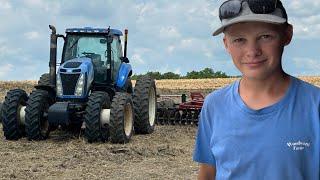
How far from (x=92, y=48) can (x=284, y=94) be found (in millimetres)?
10189

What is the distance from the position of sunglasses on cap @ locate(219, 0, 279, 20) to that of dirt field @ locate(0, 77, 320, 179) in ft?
18.6

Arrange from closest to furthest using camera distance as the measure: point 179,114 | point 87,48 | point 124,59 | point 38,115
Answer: point 38,115, point 87,48, point 124,59, point 179,114

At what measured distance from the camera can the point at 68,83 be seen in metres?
11.4

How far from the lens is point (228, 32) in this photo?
2.26m

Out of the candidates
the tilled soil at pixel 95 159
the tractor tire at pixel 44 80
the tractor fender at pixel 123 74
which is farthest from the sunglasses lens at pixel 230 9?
the tractor tire at pixel 44 80

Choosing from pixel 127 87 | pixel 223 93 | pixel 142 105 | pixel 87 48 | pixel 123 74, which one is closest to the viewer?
pixel 223 93

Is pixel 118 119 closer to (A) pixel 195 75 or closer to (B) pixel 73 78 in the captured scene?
(B) pixel 73 78

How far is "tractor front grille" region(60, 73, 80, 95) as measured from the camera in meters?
11.3

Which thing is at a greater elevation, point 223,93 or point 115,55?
point 115,55

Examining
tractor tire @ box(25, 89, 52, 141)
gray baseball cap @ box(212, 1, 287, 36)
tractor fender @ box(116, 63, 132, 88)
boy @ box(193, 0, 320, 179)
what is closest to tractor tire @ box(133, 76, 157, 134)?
tractor fender @ box(116, 63, 132, 88)

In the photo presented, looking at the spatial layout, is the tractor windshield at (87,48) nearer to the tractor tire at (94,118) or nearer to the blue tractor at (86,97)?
the blue tractor at (86,97)

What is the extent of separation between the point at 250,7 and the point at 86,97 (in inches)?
377

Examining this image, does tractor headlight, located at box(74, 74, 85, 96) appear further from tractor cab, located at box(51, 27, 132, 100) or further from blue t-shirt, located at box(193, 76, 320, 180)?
blue t-shirt, located at box(193, 76, 320, 180)

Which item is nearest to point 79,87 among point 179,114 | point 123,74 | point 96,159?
point 123,74
